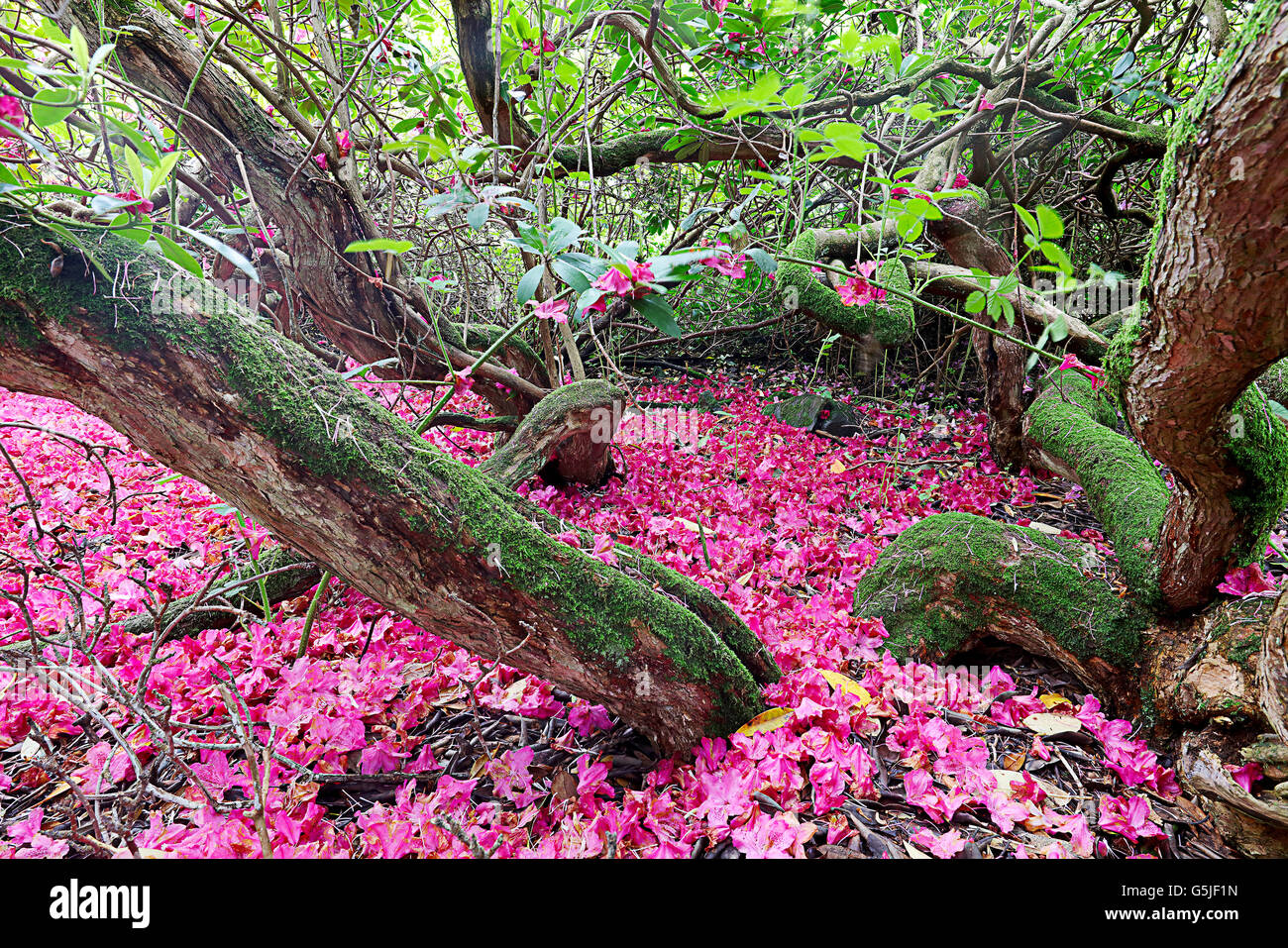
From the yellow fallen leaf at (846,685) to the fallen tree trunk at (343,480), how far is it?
324mm

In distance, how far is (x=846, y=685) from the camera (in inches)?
67.0

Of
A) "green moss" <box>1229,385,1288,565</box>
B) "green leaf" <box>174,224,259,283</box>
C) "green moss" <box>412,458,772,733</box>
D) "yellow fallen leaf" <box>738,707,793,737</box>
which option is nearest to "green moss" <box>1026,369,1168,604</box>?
"green moss" <box>1229,385,1288,565</box>

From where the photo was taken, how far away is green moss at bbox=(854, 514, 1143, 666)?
174 centimetres

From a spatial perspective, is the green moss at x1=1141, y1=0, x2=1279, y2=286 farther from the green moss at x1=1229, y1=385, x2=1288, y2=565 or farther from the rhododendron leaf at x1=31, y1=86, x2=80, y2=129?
the rhododendron leaf at x1=31, y1=86, x2=80, y2=129

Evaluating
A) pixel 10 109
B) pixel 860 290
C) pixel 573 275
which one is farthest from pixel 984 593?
pixel 10 109

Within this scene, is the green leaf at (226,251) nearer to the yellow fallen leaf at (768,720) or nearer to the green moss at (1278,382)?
the yellow fallen leaf at (768,720)

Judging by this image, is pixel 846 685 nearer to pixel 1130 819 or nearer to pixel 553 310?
pixel 1130 819

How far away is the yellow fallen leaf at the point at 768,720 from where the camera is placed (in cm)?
149

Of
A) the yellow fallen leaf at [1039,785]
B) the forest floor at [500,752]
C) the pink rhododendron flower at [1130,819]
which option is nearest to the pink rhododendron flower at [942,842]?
the forest floor at [500,752]

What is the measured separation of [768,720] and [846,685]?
0.32 meters

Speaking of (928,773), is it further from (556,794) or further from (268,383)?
(268,383)

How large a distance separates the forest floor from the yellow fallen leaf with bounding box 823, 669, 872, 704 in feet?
0.04

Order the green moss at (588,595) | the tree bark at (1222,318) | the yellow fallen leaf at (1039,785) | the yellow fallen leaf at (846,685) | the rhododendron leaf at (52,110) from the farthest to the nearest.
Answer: the yellow fallen leaf at (846,685), the yellow fallen leaf at (1039,785), the green moss at (588,595), the tree bark at (1222,318), the rhododendron leaf at (52,110)
